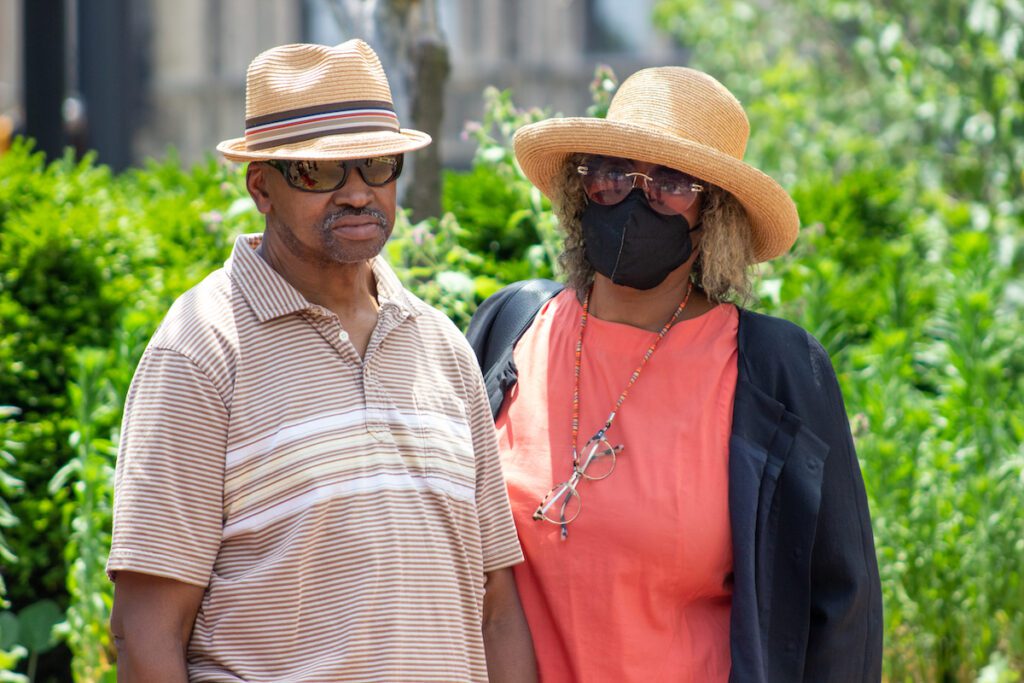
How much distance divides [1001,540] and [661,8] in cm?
713

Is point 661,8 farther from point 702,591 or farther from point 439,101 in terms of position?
point 702,591

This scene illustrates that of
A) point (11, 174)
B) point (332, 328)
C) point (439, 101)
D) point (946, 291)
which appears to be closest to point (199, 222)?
point (11, 174)

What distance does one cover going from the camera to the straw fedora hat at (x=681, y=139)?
9.46 ft

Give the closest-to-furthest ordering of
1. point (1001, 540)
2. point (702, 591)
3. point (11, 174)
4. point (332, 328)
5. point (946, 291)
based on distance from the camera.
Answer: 1. point (332, 328)
2. point (702, 591)
3. point (1001, 540)
4. point (11, 174)
5. point (946, 291)

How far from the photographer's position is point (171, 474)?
2166 millimetres

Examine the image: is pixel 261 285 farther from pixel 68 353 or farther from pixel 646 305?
pixel 68 353

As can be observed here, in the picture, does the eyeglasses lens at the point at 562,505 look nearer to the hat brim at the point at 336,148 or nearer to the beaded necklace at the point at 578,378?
the beaded necklace at the point at 578,378

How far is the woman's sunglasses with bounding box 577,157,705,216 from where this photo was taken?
9.61ft

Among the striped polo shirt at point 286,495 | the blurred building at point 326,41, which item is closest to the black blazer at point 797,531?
the striped polo shirt at point 286,495

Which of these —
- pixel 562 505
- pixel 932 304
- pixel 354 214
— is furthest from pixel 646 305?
pixel 932 304

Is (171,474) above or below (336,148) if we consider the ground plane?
below

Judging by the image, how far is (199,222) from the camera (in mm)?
5668

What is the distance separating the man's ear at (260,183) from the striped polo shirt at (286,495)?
0.10 m

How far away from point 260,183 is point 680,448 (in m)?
1.01
